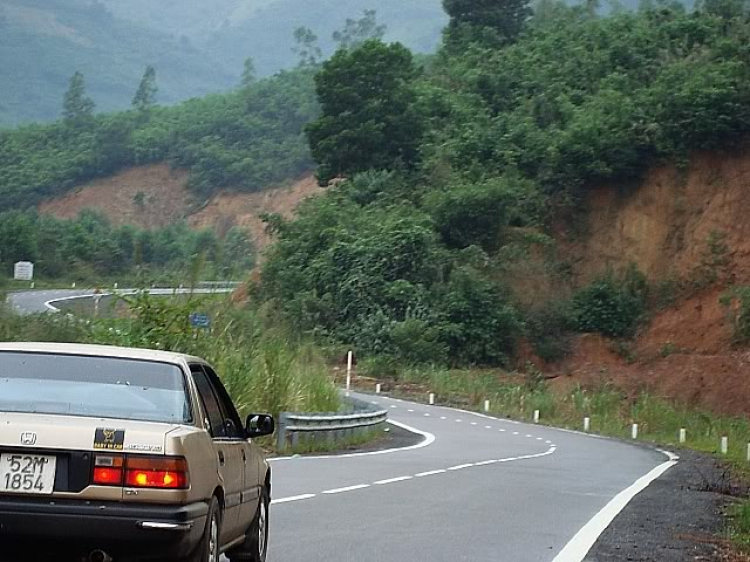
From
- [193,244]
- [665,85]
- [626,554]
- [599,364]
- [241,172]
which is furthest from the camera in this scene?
[241,172]

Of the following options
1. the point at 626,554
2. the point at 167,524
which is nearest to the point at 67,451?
the point at 167,524

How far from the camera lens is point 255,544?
33.7 ft

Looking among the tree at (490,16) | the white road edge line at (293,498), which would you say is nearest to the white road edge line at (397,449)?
the white road edge line at (293,498)

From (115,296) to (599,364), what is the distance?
3982 cm

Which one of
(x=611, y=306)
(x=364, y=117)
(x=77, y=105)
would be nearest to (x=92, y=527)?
(x=611, y=306)

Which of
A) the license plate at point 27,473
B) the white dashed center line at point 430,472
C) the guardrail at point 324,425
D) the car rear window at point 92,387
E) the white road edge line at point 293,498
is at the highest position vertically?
the car rear window at point 92,387

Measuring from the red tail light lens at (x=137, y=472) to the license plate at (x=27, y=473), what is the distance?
0.79 feet

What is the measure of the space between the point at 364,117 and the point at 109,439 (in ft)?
209

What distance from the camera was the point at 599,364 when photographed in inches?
2410

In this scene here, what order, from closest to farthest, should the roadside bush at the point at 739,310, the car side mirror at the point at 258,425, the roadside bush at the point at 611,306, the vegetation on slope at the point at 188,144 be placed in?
the car side mirror at the point at 258,425 < the roadside bush at the point at 739,310 < the roadside bush at the point at 611,306 < the vegetation on slope at the point at 188,144

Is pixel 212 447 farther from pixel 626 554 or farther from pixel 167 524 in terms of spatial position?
pixel 626 554

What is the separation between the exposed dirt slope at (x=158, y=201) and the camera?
362ft

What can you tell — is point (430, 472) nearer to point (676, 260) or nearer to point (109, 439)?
point (109, 439)

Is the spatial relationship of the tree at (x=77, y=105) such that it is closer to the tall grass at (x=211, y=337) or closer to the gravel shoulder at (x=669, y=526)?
the tall grass at (x=211, y=337)
